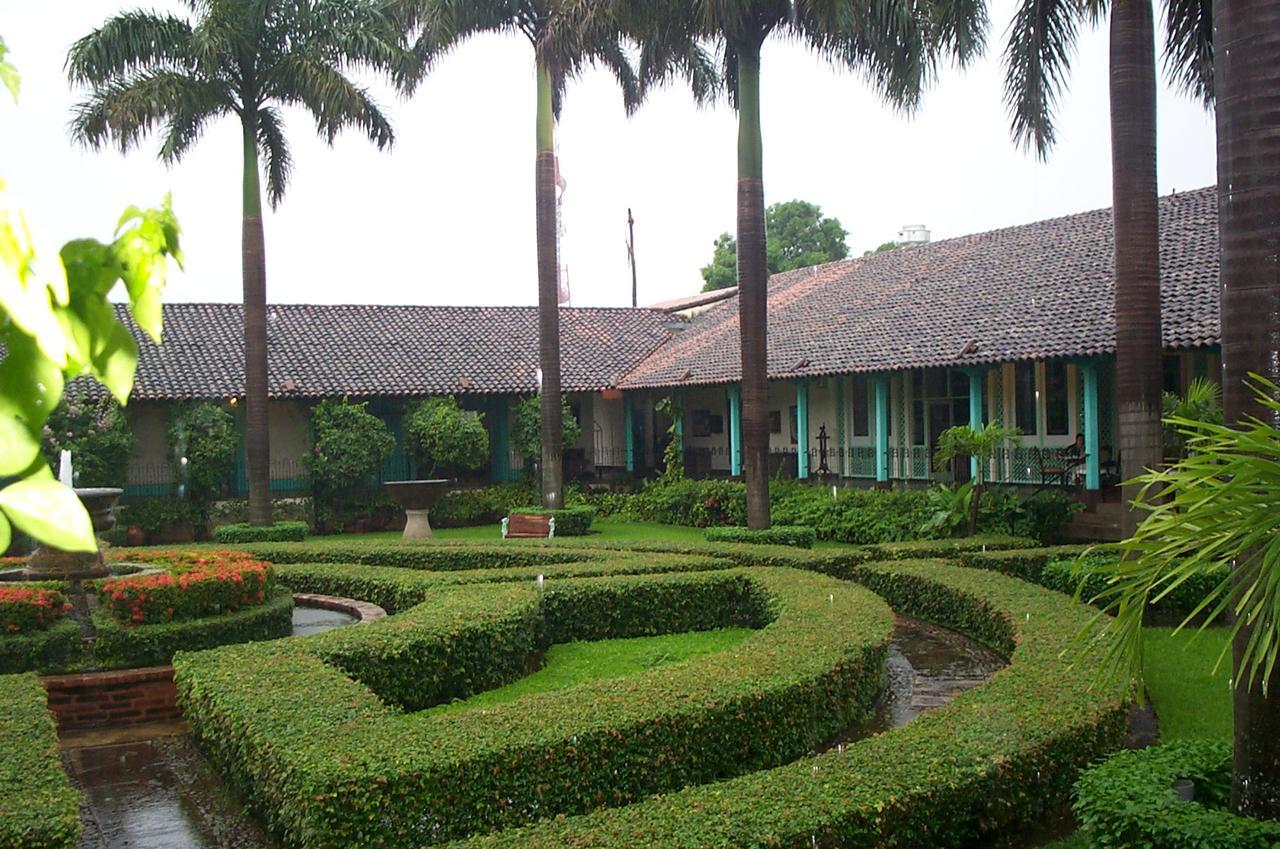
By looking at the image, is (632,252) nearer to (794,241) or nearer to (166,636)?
(794,241)

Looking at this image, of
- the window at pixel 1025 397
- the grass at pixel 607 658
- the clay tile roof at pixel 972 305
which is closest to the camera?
the grass at pixel 607 658

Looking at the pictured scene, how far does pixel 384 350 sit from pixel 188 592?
61.2ft

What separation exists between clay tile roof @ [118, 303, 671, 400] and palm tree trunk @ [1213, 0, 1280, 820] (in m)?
22.2

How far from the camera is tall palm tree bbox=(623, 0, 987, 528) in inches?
558

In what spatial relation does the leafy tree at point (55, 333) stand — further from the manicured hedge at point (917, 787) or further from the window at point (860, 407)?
A: the window at point (860, 407)

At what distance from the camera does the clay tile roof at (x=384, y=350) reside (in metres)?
25.4

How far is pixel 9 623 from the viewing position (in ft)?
30.3

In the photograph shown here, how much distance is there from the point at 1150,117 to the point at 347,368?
19.4m

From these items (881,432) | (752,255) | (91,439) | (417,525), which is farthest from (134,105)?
(881,432)

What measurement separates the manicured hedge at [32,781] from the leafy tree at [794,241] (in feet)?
161

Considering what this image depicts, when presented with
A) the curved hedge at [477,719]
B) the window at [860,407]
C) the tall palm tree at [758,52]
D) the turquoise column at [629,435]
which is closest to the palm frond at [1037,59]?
the tall palm tree at [758,52]

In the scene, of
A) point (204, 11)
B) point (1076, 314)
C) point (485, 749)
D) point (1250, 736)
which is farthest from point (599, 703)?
point (204, 11)

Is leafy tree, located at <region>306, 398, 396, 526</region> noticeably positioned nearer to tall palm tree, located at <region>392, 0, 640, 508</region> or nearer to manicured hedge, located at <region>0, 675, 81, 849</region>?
tall palm tree, located at <region>392, 0, 640, 508</region>

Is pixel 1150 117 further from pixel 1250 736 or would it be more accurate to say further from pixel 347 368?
pixel 347 368
